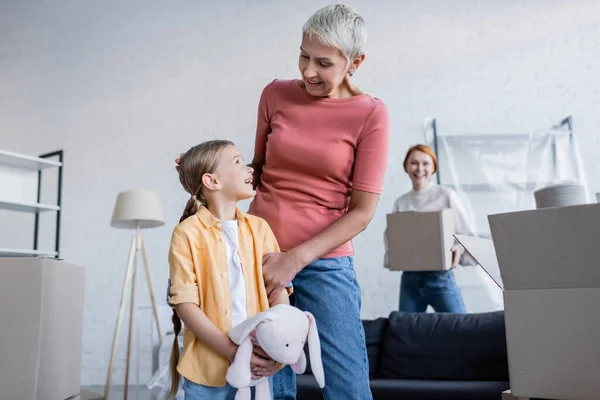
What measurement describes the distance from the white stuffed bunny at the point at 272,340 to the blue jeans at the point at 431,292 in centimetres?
231

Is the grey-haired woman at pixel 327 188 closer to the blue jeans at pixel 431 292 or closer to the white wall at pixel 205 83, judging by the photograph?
the blue jeans at pixel 431 292

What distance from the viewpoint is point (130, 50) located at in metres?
5.26

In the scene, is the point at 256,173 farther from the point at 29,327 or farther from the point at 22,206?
the point at 22,206

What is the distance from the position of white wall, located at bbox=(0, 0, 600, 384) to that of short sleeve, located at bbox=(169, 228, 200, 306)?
3393mm

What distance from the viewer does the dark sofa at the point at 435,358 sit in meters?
2.74

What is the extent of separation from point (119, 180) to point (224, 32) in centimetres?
144

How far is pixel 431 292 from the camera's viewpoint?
3400 millimetres

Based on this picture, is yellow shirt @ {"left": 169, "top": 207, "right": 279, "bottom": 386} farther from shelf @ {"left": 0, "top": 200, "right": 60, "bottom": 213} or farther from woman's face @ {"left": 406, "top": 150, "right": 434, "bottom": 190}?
shelf @ {"left": 0, "top": 200, "right": 60, "bottom": 213}

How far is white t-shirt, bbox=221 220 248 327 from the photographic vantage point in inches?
47.7

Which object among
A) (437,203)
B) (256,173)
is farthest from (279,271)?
(437,203)

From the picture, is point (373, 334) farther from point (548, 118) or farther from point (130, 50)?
point (130, 50)

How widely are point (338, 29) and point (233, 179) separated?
372 mm

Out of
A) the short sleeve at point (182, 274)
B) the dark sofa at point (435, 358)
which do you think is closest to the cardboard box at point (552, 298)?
the short sleeve at point (182, 274)

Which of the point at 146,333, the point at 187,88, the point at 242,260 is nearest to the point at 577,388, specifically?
the point at 242,260
